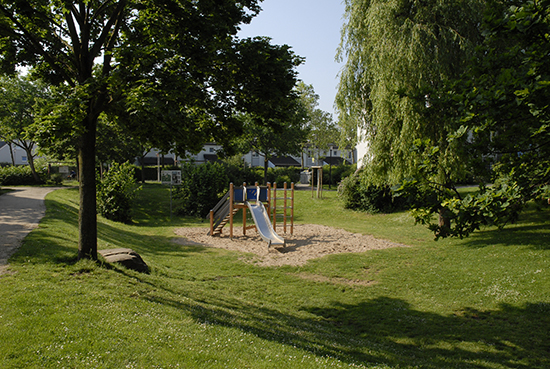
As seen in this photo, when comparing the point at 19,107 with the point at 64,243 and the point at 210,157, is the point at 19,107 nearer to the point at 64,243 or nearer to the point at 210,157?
the point at 64,243

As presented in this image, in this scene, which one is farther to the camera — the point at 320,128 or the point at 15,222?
the point at 320,128

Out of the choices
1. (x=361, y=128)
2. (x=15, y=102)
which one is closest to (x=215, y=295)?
(x=361, y=128)

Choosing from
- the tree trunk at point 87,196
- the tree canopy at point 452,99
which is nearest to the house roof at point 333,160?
the tree canopy at point 452,99

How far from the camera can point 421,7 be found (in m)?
14.4

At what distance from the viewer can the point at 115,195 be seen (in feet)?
62.0

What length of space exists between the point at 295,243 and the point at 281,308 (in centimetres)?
688

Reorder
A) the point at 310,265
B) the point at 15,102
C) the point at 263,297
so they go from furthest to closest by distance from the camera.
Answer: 1. the point at 15,102
2. the point at 310,265
3. the point at 263,297

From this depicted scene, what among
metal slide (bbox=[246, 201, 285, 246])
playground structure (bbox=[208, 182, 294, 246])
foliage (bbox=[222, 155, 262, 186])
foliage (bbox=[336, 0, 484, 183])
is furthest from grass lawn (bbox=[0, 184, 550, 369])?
foliage (bbox=[222, 155, 262, 186])

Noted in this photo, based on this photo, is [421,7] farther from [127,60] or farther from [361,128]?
[127,60]

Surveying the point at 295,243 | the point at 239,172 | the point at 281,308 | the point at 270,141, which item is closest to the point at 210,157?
the point at 270,141

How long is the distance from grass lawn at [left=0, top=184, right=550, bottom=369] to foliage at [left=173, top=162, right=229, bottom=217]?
970cm

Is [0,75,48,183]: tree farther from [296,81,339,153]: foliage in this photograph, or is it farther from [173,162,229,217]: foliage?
[296,81,339,153]: foliage

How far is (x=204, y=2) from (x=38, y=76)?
4251mm

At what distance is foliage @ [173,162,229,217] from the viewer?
22625 millimetres
